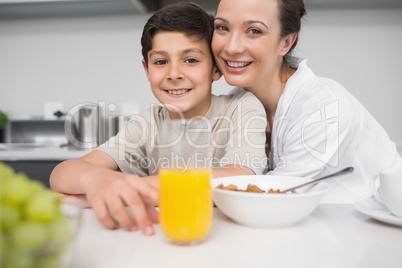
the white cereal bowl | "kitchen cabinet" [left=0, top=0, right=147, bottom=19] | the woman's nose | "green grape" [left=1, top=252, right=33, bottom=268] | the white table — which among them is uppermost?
"kitchen cabinet" [left=0, top=0, right=147, bottom=19]

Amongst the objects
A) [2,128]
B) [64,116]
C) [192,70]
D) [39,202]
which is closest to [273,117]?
[192,70]

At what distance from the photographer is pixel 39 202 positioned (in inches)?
13.1

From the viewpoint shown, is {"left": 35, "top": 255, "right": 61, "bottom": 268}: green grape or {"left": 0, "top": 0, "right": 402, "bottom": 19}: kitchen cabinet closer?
{"left": 35, "top": 255, "right": 61, "bottom": 268}: green grape

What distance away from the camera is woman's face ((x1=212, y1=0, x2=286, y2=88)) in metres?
1.26

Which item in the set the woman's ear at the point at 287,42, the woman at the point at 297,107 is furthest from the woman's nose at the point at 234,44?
the woman's ear at the point at 287,42

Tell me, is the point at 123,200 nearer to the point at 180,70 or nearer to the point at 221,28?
the point at 180,70

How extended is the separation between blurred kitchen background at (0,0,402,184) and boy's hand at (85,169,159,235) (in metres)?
1.97

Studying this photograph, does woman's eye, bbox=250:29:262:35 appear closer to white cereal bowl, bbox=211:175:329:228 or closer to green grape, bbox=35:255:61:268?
white cereal bowl, bbox=211:175:329:228

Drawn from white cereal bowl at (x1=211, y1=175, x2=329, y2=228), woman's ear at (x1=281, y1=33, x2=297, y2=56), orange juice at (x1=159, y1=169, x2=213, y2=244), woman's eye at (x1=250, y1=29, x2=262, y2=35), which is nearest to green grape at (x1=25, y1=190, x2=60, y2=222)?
orange juice at (x1=159, y1=169, x2=213, y2=244)

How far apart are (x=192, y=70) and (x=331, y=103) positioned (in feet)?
1.62

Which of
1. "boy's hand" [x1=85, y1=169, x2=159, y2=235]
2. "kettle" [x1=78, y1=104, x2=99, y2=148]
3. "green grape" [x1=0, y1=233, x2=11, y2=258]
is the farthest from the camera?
"kettle" [x1=78, y1=104, x2=99, y2=148]

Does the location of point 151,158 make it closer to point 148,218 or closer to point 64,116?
point 148,218

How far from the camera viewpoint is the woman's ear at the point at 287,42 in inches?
55.8

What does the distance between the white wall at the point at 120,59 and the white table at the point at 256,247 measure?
2042 millimetres
